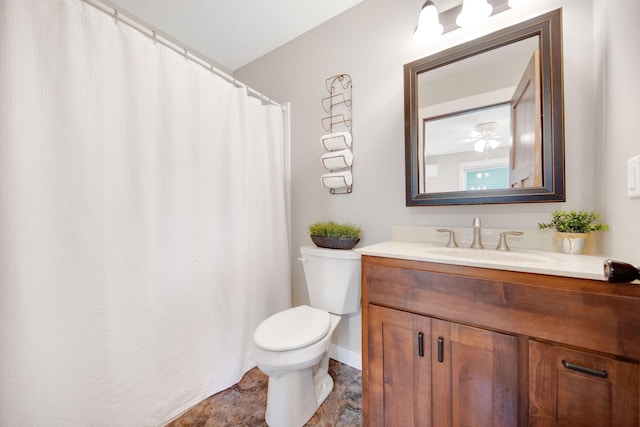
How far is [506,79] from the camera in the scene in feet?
3.75

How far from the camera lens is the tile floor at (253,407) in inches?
46.6

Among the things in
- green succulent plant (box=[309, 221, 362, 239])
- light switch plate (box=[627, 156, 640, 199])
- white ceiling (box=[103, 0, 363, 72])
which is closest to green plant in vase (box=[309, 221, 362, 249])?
Result: green succulent plant (box=[309, 221, 362, 239])

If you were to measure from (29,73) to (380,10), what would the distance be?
1.71 m

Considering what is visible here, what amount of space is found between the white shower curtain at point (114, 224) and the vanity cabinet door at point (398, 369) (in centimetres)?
89

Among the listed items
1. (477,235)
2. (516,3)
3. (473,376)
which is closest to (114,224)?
(473,376)

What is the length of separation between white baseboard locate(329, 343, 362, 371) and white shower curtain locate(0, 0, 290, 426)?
0.58m

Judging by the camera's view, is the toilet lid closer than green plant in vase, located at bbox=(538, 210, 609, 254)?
No

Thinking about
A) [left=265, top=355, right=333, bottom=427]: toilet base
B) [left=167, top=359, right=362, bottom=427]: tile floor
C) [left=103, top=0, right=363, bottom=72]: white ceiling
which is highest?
[left=103, top=0, right=363, bottom=72]: white ceiling

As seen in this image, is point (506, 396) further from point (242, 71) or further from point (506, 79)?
Result: point (242, 71)

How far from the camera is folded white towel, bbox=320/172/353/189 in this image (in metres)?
1.55

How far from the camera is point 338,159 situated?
154 centimetres

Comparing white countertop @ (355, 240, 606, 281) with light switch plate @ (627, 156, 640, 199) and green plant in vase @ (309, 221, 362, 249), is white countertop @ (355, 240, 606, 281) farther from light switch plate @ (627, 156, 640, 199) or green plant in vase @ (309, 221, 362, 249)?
green plant in vase @ (309, 221, 362, 249)

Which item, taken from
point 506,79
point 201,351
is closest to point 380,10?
point 506,79

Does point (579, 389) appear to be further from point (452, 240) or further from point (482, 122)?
point (482, 122)
